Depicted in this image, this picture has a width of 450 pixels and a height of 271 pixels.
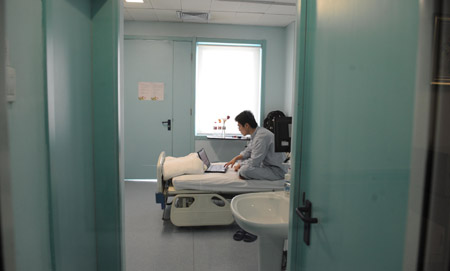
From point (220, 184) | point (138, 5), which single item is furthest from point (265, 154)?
point (138, 5)

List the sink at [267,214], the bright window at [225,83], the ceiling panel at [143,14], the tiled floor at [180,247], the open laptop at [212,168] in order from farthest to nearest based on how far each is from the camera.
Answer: the bright window at [225,83] → the ceiling panel at [143,14] → the open laptop at [212,168] → the tiled floor at [180,247] → the sink at [267,214]

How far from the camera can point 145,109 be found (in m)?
4.94

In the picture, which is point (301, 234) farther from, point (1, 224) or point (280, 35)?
point (280, 35)

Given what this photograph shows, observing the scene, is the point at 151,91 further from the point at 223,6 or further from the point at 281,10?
the point at 281,10

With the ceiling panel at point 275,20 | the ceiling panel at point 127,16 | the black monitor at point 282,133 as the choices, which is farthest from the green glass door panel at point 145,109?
the black monitor at point 282,133

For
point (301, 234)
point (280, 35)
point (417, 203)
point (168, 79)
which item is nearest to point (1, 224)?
point (417, 203)

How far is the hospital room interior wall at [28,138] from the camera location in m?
0.77

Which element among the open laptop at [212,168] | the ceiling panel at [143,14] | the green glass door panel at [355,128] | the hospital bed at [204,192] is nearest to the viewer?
the green glass door panel at [355,128]

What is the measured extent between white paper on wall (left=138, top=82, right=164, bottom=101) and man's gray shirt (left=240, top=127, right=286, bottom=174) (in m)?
2.26

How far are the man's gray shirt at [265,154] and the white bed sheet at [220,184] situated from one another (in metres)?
0.18

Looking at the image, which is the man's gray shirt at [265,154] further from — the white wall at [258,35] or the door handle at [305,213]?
the white wall at [258,35]

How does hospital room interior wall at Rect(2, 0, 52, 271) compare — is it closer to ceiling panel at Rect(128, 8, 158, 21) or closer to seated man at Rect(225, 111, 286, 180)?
seated man at Rect(225, 111, 286, 180)

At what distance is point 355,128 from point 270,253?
1.32 meters

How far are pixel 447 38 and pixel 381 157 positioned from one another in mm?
331
